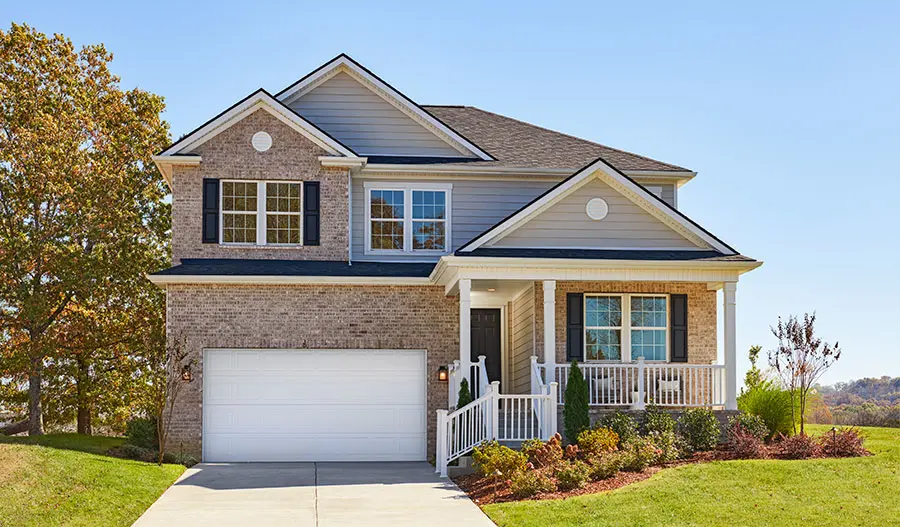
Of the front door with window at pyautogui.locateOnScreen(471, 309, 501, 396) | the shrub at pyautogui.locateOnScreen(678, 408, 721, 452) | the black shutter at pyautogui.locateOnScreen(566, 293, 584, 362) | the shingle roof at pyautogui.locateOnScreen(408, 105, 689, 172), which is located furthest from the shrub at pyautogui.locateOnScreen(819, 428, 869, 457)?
the front door with window at pyautogui.locateOnScreen(471, 309, 501, 396)

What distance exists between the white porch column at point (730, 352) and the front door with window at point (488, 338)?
19.5 ft

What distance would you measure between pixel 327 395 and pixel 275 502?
20.9 feet

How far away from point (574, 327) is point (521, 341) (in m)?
1.78

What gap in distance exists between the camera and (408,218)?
23.5m

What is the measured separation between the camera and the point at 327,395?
21.7 meters

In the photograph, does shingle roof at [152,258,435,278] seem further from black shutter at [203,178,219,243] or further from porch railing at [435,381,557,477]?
porch railing at [435,381,557,477]

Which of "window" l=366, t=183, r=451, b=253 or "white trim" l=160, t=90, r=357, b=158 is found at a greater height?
"white trim" l=160, t=90, r=357, b=158

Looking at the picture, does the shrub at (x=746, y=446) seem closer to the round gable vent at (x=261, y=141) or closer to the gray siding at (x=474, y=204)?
the gray siding at (x=474, y=204)

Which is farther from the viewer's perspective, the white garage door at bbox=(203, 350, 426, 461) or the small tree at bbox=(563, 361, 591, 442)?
the white garage door at bbox=(203, 350, 426, 461)

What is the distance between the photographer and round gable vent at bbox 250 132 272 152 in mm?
22578

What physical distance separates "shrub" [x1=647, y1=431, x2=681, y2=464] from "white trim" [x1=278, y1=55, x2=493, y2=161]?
27.3 feet

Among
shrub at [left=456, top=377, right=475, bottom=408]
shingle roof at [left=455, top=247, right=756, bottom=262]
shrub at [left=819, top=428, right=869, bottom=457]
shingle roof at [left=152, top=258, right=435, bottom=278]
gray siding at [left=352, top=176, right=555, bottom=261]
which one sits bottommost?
shrub at [left=819, top=428, right=869, bottom=457]

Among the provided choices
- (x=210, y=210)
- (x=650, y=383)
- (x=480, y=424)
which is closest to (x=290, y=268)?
(x=210, y=210)

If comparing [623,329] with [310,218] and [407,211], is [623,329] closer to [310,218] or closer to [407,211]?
[407,211]
